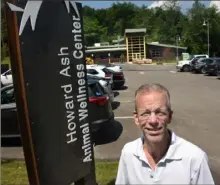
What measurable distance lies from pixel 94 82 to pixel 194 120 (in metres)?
3.79

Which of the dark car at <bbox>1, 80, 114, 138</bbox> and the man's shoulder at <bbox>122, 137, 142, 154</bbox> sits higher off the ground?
the man's shoulder at <bbox>122, 137, 142, 154</bbox>

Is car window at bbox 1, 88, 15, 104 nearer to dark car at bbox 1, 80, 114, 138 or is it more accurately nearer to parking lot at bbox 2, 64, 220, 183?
dark car at bbox 1, 80, 114, 138

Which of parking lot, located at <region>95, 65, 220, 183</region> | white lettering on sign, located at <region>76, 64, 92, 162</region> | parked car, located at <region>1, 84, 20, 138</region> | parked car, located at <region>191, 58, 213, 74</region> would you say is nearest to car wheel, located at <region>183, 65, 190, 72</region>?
parked car, located at <region>191, 58, 213, 74</region>

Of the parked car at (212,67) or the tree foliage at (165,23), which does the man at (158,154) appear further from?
the tree foliage at (165,23)

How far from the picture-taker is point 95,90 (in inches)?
380

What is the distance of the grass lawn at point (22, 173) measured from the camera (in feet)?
21.5

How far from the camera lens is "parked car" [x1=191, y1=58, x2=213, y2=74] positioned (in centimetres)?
3557

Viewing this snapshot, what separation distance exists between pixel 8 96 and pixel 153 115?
8.03 meters

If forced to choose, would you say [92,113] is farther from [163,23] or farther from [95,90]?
[163,23]

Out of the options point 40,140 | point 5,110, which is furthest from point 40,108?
point 5,110

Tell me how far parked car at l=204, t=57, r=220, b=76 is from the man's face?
3026 cm

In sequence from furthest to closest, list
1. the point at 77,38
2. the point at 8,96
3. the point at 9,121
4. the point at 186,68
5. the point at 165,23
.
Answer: the point at 165,23
the point at 186,68
the point at 8,96
the point at 9,121
the point at 77,38

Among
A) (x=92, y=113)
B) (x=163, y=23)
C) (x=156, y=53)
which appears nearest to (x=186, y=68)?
(x=92, y=113)

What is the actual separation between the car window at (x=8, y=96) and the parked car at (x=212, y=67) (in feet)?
78.8
